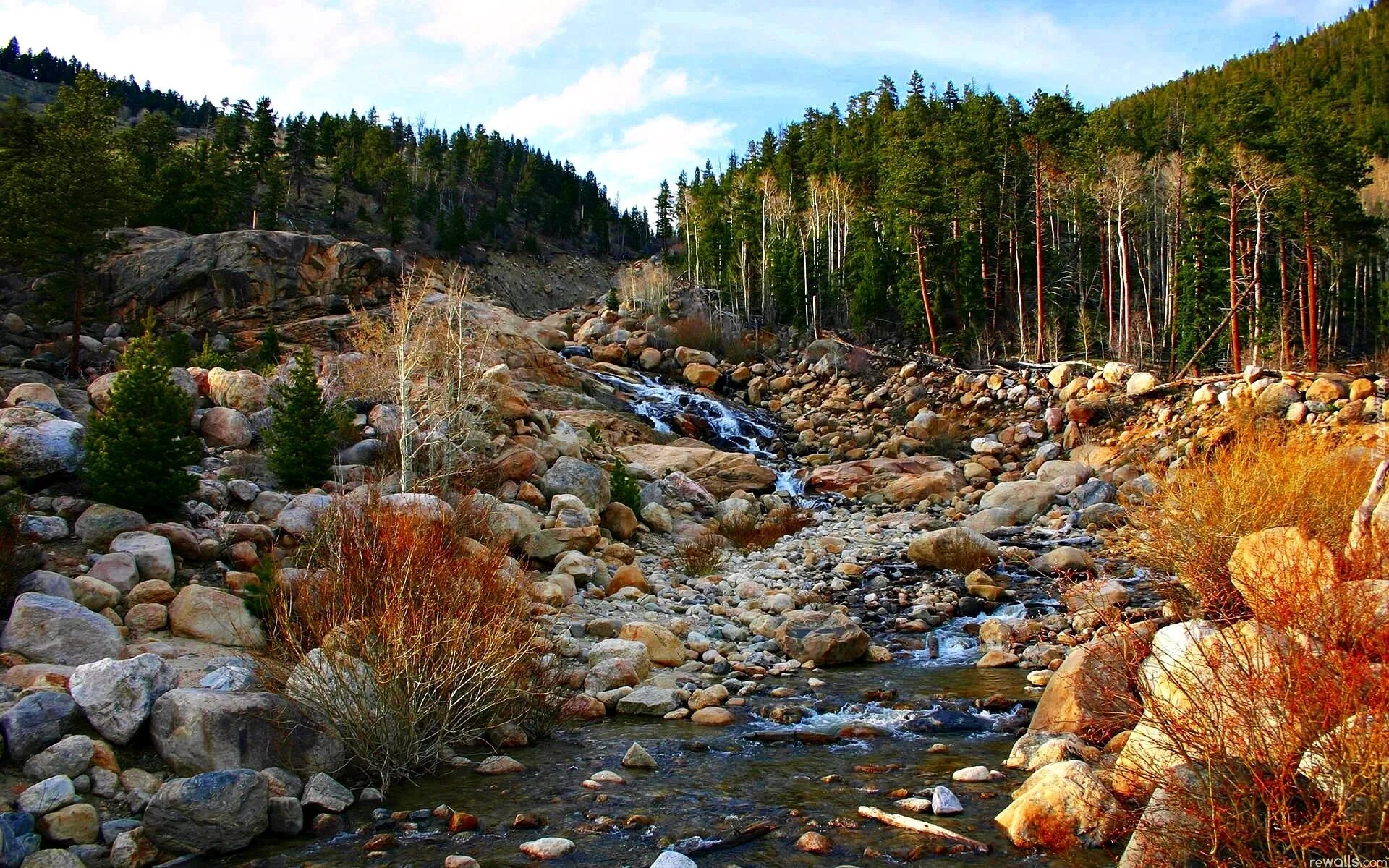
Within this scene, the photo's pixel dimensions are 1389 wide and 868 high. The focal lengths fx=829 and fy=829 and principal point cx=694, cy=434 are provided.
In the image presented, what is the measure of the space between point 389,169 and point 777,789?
78.7 meters

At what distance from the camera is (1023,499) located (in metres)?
22.7

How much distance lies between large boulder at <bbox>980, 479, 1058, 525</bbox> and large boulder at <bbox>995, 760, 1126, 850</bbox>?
54.2ft

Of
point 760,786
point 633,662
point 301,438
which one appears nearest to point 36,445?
point 301,438

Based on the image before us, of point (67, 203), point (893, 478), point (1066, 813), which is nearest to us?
point (1066, 813)

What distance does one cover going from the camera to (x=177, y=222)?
49.6 m

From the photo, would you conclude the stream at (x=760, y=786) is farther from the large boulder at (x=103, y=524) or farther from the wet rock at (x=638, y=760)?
the large boulder at (x=103, y=524)

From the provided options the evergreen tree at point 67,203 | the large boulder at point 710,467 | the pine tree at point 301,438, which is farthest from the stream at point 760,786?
the evergreen tree at point 67,203

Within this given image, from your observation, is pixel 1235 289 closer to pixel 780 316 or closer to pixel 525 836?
pixel 780 316

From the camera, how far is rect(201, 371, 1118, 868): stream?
6.52 m

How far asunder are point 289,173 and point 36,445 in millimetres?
74463

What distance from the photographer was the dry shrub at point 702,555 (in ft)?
59.3

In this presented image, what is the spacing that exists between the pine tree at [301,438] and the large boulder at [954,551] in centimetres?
1230

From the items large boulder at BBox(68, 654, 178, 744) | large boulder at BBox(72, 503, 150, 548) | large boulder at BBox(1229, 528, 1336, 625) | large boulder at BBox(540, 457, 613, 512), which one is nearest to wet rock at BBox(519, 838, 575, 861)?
large boulder at BBox(68, 654, 178, 744)

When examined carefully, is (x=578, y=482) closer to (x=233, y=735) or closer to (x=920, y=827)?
(x=233, y=735)
